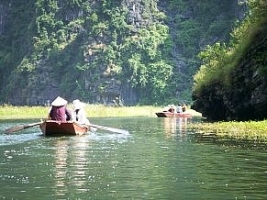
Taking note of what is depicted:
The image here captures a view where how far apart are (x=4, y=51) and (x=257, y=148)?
11321 centimetres

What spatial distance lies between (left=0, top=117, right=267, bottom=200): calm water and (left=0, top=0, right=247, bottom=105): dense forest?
8459cm

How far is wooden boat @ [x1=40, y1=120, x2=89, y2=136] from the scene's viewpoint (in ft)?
87.6

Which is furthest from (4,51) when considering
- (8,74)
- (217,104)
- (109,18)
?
(217,104)

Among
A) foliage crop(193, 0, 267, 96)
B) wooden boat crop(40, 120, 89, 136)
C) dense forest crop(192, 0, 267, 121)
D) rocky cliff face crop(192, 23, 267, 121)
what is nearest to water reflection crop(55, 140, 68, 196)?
wooden boat crop(40, 120, 89, 136)

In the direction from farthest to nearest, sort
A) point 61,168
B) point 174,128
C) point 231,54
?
point 231,54 → point 174,128 → point 61,168

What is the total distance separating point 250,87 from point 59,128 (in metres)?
11.1

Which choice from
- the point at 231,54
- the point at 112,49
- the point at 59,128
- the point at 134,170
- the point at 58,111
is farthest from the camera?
the point at 112,49

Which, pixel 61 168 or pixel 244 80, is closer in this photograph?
pixel 61 168

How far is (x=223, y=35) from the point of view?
115m

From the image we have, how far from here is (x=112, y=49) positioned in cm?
11238

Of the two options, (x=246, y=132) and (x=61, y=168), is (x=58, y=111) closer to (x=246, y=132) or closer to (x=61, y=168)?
(x=246, y=132)

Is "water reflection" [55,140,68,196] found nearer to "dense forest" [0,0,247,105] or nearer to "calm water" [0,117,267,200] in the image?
"calm water" [0,117,267,200]

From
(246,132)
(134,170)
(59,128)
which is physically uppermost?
(59,128)

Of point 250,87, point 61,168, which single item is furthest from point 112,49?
point 61,168
